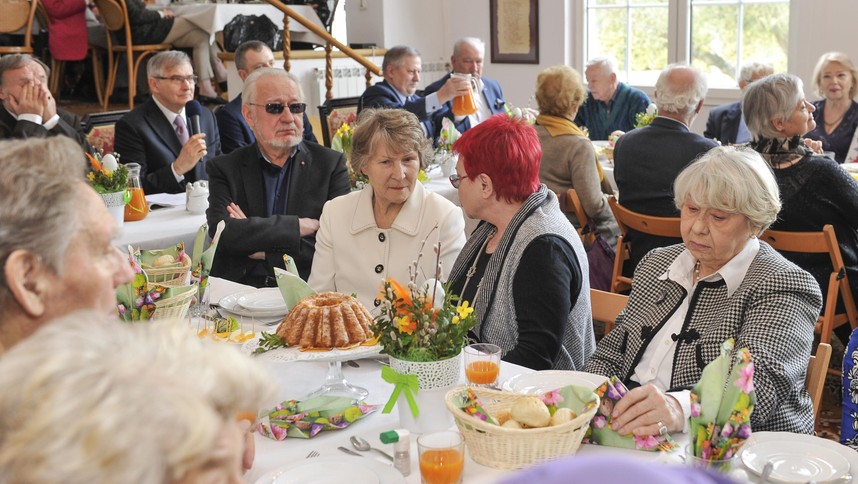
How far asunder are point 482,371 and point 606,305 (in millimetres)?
896

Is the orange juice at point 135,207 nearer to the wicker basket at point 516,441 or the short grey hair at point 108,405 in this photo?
the wicker basket at point 516,441

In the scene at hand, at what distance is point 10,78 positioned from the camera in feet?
14.9

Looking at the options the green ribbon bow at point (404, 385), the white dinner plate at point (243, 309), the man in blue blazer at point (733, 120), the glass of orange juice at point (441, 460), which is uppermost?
the man in blue blazer at point (733, 120)

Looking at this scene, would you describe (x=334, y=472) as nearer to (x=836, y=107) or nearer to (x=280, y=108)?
(x=280, y=108)

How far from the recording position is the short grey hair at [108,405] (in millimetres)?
642

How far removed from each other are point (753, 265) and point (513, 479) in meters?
1.84

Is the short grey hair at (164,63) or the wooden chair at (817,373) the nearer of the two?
the wooden chair at (817,373)

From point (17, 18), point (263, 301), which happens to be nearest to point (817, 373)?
point (263, 301)

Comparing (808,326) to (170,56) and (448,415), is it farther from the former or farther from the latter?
(170,56)

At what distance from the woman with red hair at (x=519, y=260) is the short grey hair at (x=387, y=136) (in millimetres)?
349

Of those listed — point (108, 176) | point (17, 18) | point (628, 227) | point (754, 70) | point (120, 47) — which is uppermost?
point (17, 18)

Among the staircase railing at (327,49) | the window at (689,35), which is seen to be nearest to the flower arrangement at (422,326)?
the staircase railing at (327,49)

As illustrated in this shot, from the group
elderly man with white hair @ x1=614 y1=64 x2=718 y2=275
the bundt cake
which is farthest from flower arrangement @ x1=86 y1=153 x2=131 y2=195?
elderly man with white hair @ x1=614 y1=64 x2=718 y2=275

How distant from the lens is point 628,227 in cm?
401
